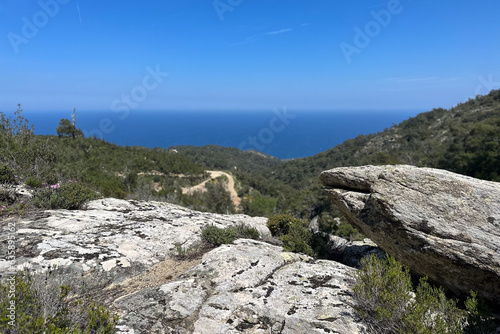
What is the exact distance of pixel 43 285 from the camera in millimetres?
4000

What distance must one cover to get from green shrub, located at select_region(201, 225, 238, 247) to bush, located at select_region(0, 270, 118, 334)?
3858 millimetres

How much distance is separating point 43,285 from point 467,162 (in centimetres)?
4175

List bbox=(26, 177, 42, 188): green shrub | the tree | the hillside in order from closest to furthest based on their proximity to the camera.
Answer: bbox=(26, 177, 42, 188): green shrub → the hillside → the tree

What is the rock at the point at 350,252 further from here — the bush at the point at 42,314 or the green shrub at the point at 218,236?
the bush at the point at 42,314

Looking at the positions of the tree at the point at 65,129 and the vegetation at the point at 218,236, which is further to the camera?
the tree at the point at 65,129

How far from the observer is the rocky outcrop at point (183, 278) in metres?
4.19

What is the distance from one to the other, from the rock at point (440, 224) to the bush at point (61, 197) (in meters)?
9.56

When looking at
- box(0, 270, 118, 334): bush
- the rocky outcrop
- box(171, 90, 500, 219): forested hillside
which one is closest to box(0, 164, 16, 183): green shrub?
the rocky outcrop

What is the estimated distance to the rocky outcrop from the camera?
13.7 feet

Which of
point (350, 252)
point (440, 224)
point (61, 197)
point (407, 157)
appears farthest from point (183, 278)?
point (407, 157)

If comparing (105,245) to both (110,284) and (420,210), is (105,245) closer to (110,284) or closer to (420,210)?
(110,284)

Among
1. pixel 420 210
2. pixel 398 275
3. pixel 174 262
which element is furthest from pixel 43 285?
pixel 420 210
